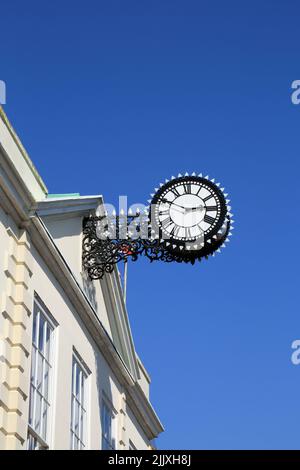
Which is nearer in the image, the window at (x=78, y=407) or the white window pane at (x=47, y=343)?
the white window pane at (x=47, y=343)

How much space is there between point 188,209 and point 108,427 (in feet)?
17.7

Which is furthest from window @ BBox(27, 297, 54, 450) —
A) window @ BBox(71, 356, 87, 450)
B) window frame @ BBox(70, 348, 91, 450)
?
window @ BBox(71, 356, 87, 450)

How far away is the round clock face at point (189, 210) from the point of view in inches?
813

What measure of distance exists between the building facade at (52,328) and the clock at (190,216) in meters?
1.64

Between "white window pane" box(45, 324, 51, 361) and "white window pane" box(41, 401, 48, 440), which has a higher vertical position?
"white window pane" box(45, 324, 51, 361)

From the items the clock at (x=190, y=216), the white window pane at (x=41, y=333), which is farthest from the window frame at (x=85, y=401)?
the clock at (x=190, y=216)

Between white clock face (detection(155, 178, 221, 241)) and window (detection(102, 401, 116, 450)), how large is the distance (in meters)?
4.42

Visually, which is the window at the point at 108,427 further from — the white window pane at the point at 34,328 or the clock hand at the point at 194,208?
the clock hand at the point at 194,208

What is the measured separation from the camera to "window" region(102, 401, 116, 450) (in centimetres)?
2255

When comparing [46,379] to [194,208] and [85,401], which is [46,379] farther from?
[194,208]

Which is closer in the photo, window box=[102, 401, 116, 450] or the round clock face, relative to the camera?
the round clock face

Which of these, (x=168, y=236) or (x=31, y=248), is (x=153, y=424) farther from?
(x=31, y=248)

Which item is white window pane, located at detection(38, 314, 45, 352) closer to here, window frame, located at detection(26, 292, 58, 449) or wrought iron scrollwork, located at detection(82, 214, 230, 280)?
window frame, located at detection(26, 292, 58, 449)
